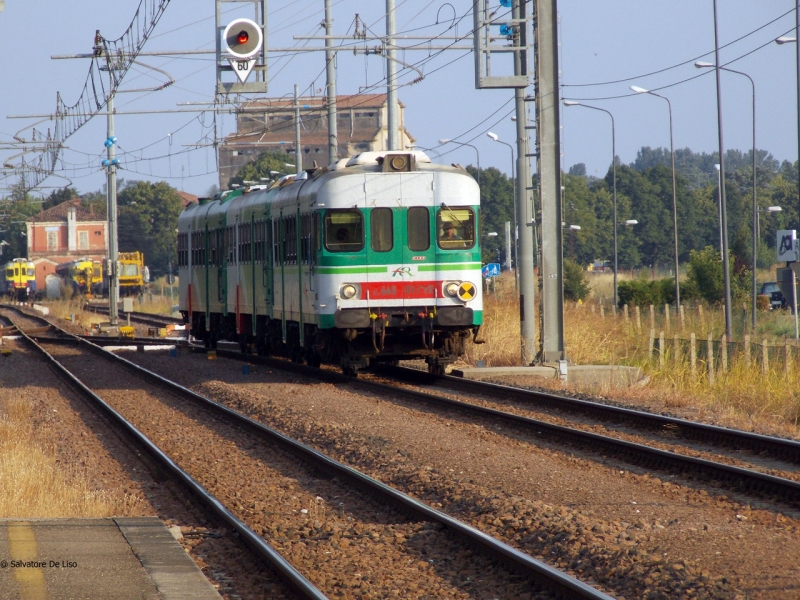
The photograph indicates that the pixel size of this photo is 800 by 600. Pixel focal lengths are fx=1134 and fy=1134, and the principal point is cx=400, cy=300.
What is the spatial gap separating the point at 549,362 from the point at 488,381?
1188 mm

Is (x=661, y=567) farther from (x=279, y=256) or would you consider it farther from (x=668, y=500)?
(x=279, y=256)

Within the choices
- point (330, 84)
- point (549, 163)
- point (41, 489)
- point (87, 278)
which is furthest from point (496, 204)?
point (41, 489)

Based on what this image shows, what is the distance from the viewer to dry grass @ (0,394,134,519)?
28.3 ft

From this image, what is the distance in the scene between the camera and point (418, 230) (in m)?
18.3

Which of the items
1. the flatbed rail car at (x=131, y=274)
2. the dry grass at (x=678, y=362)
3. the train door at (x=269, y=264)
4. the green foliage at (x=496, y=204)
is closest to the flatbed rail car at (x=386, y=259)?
the train door at (x=269, y=264)

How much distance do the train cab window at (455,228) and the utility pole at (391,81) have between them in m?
6.62

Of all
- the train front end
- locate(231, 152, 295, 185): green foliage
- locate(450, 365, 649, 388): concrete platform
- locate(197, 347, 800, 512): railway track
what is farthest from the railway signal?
locate(231, 152, 295, 185): green foliage

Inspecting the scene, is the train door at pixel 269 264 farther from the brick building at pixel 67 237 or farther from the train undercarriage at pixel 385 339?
the brick building at pixel 67 237

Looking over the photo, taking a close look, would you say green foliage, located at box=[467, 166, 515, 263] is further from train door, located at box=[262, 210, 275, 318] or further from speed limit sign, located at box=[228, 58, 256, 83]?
speed limit sign, located at box=[228, 58, 256, 83]

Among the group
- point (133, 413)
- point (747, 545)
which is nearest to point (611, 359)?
point (133, 413)

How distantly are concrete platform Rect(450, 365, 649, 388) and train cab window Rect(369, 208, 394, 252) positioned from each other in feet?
9.28

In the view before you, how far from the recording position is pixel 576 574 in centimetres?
694

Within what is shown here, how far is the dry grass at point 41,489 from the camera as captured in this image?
8641 millimetres

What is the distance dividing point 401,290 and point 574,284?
1189 inches
